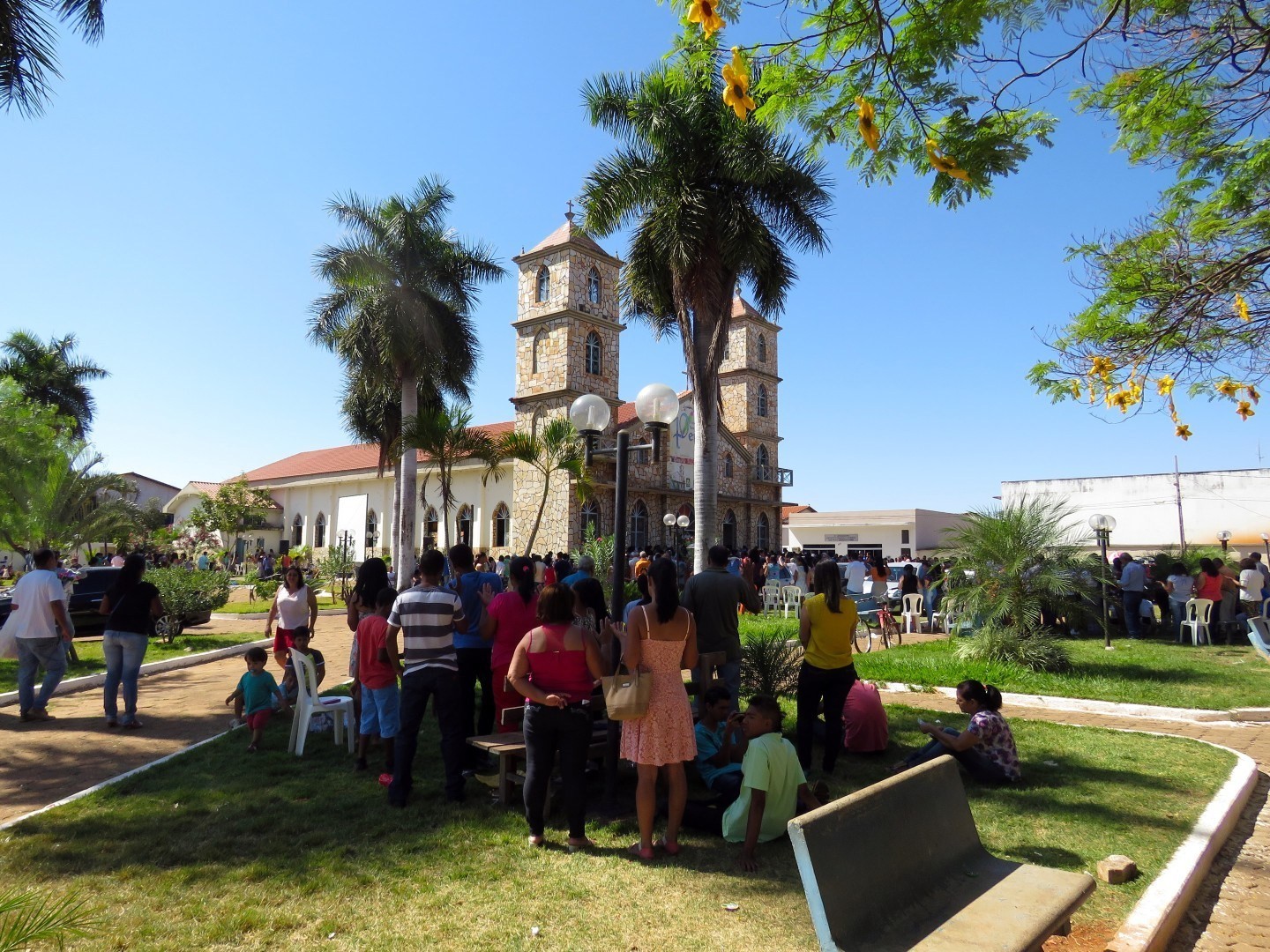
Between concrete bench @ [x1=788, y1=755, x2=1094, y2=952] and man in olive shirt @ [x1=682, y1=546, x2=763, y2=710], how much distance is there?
2825 mm

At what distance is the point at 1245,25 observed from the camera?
20.0ft

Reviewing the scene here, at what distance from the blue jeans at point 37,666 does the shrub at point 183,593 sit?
18.1 ft

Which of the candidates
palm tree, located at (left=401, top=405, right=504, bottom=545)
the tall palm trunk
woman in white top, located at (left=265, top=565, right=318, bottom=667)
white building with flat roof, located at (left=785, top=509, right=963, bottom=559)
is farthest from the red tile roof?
woman in white top, located at (left=265, top=565, right=318, bottom=667)

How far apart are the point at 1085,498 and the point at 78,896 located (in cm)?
5414

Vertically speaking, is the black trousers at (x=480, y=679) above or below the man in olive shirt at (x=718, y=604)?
below

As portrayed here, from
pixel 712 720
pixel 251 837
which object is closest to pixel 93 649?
pixel 251 837

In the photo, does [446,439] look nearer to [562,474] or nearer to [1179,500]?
[562,474]

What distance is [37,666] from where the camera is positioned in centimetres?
796

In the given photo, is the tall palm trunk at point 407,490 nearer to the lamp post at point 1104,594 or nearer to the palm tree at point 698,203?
the palm tree at point 698,203

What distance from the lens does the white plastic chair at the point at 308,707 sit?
668 centimetres

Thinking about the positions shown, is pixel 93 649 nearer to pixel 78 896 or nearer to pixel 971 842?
pixel 78 896

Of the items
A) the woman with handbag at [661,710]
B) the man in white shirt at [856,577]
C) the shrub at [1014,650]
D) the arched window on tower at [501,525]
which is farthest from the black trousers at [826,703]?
the arched window on tower at [501,525]

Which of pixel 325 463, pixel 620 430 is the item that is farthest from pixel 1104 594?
pixel 325 463

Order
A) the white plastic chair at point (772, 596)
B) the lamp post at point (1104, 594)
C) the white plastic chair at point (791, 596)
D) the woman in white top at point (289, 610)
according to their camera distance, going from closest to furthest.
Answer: the woman in white top at point (289, 610), the lamp post at point (1104, 594), the white plastic chair at point (791, 596), the white plastic chair at point (772, 596)
